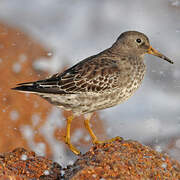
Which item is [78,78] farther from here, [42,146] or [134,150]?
[42,146]

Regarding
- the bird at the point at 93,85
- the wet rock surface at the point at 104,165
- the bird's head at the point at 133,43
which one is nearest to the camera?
the wet rock surface at the point at 104,165

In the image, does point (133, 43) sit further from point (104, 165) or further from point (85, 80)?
point (104, 165)

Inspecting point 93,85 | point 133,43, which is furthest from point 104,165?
point 133,43

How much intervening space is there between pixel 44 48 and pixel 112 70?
18.1 ft

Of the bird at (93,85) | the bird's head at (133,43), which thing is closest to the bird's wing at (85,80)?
the bird at (93,85)

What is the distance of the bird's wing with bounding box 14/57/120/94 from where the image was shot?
205 inches

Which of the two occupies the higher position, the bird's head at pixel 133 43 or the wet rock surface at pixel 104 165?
the bird's head at pixel 133 43

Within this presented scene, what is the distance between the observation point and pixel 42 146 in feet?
24.9

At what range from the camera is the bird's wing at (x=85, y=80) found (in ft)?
17.1

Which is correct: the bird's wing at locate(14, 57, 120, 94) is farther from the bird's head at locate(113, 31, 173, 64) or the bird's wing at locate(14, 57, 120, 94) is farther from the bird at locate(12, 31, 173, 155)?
the bird's head at locate(113, 31, 173, 64)

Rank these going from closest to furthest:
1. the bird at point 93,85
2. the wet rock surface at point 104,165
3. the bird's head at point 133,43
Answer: the wet rock surface at point 104,165, the bird at point 93,85, the bird's head at point 133,43

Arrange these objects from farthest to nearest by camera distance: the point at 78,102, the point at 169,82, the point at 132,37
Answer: the point at 169,82 → the point at 132,37 → the point at 78,102

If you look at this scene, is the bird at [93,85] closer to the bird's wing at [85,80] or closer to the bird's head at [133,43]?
the bird's wing at [85,80]

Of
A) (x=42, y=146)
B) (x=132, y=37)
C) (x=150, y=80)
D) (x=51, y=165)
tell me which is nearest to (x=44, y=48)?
(x=150, y=80)
